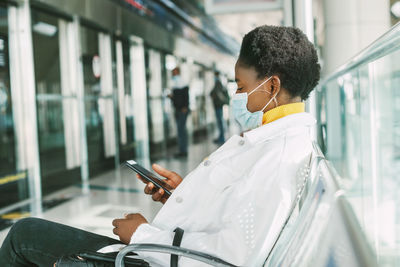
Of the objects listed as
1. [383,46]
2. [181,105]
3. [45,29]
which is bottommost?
[181,105]

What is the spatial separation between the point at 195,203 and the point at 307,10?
196 cm

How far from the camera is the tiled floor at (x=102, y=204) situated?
4.15 meters

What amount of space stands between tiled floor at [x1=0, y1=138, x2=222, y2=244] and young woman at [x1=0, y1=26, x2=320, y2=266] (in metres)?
→ 2.24

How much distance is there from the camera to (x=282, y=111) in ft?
4.66

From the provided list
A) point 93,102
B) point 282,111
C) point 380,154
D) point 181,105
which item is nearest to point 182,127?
point 181,105

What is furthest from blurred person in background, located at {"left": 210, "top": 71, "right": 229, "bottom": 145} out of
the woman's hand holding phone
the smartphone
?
the smartphone

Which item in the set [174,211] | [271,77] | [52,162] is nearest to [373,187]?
[271,77]

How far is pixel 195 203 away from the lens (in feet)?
4.53

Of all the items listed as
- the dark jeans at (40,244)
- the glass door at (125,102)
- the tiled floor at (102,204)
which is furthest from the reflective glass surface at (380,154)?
the glass door at (125,102)

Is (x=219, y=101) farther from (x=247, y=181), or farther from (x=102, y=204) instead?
(x=247, y=181)

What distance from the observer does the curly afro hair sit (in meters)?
1.37

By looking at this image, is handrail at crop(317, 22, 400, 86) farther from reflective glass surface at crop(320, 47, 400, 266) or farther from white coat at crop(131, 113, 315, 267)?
white coat at crop(131, 113, 315, 267)

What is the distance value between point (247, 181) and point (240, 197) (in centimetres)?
5

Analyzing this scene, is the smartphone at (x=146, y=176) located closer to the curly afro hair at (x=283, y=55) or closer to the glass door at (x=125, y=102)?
the curly afro hair at (x=283, y=55)
